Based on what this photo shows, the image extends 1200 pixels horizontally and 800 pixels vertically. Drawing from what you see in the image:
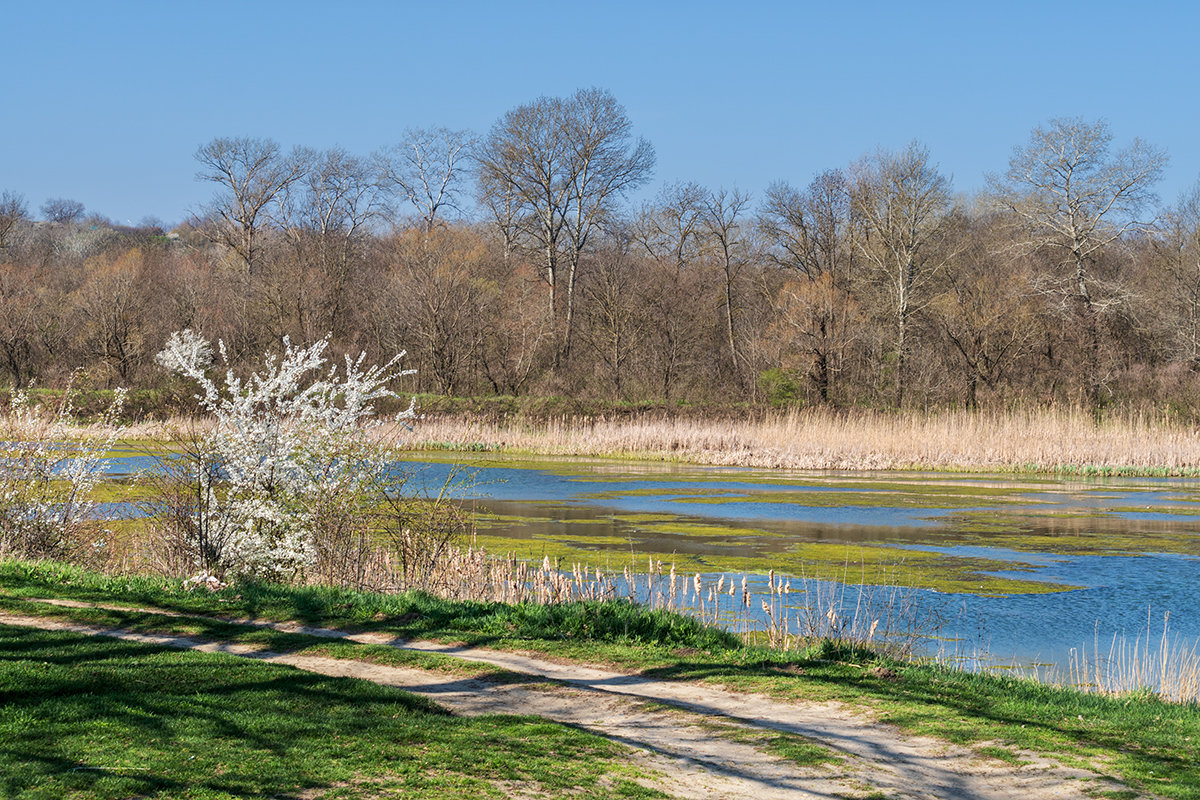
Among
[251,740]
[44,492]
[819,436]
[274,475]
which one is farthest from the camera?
[819,436]

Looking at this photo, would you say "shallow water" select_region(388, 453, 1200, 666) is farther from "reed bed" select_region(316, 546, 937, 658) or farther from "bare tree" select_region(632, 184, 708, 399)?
"bare tree" select_region(632, 184, 708, 399)

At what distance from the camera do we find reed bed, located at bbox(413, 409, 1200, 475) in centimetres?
3247

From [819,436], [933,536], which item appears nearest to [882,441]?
[819,436]

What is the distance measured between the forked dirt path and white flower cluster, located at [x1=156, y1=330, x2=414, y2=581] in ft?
10.9

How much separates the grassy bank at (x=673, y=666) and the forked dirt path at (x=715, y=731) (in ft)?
0.97

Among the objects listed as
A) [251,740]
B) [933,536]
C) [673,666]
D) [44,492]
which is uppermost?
[44,492]

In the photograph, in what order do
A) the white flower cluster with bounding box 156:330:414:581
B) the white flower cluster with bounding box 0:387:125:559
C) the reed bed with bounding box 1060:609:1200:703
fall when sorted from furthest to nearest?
the white flower cluster with bounding box 0:387:125:559
the white flower cluster with bounding box 156:330:414:581
the reed bed with bounding box 1060:609:1200:703

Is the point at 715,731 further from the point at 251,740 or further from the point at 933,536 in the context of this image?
the point at 933,536

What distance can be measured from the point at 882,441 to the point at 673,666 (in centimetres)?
2640

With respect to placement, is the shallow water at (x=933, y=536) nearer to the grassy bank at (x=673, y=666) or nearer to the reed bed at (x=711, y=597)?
the reed bed at (x=711, y=597)

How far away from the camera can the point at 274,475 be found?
544 inches

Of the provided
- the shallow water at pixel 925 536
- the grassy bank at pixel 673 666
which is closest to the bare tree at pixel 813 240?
the shallow water at pixel 925 536

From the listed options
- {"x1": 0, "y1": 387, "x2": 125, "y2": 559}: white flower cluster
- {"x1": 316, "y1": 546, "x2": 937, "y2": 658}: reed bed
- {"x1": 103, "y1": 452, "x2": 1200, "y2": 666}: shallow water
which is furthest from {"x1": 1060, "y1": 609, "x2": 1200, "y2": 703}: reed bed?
{"x1": 0, "y1": 387, "x2": 125, "y2": 559}: white flower cluster

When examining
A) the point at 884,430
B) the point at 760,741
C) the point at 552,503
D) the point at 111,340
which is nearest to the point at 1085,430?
the point at 884,430
